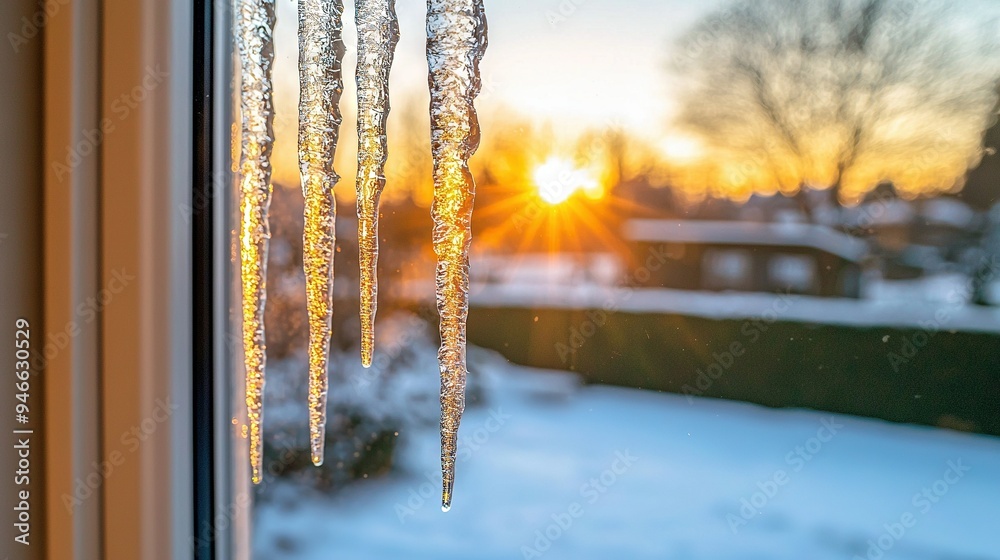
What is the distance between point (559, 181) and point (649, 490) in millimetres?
291

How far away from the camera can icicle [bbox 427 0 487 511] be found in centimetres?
52

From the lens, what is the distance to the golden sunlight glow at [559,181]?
0.56 m

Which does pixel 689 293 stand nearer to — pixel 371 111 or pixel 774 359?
pixel 774 359

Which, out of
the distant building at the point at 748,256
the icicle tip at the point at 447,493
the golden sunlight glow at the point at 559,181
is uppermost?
the golden sunlight glow at the point at 559,181

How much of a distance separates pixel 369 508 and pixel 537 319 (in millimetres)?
287

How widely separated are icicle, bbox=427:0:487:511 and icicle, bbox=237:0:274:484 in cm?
21

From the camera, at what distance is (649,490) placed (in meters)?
0.54

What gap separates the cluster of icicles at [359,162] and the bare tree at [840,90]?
20 centimetres

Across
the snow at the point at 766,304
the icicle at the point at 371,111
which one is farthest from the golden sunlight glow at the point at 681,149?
the icicle at the point at 371,111

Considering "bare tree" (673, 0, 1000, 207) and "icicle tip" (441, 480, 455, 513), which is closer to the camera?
"bare tree" (673, 0, 1000, 207)

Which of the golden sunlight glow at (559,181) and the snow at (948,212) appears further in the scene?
the golden sunlight glow at (559,181)

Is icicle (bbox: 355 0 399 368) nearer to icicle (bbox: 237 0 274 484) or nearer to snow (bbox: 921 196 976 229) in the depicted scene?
icicle (bbox: 237 0 274 484)

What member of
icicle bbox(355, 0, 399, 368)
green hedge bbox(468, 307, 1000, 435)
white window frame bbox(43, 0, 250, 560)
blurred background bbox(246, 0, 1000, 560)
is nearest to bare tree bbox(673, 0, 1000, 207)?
blurred background bbox(246, 0, 1000, 560)

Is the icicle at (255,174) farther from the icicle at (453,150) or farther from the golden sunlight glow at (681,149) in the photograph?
the golden sunlight glow at (681,149)
